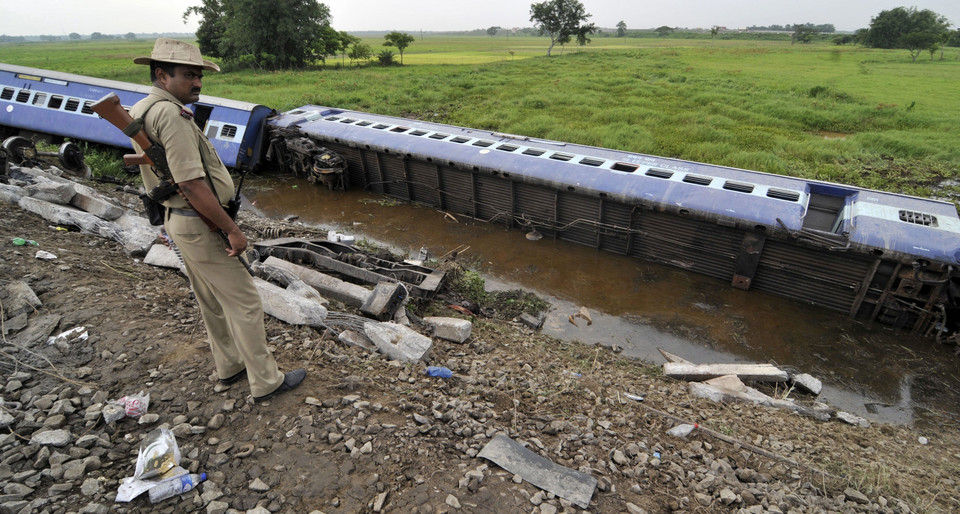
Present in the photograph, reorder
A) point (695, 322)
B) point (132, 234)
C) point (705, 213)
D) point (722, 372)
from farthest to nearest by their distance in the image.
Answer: point (705, 213)
point (695, 322)
point (132, 234)
point (722, 372)

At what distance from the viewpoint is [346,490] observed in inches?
117

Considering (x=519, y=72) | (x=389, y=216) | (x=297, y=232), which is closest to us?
(x=297, y=232)

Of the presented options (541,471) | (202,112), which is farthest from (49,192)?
(541,471)

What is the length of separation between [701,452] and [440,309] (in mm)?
3959

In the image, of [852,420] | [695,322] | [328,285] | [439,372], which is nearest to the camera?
[439,372]

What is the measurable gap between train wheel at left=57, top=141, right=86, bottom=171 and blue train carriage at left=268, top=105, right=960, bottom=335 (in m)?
5.61

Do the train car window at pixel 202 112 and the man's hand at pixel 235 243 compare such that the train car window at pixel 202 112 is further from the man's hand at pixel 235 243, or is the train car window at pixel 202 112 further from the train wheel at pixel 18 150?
the man's hand at pixel 235 243

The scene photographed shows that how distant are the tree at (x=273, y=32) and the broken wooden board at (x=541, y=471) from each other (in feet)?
131

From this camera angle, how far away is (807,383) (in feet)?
19.8

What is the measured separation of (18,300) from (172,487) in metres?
3.08

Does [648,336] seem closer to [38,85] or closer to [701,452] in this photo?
→ [701,452]

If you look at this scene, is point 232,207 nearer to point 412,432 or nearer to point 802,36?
point 412,432

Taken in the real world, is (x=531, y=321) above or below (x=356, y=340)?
below

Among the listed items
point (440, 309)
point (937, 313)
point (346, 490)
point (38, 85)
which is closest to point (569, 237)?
point (440, 309)
